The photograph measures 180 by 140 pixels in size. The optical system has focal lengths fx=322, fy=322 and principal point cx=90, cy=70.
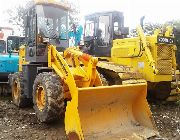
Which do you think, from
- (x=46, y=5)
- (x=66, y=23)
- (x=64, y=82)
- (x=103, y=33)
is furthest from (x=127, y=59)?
(x=64, y=82)

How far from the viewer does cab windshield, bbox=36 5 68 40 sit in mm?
7520

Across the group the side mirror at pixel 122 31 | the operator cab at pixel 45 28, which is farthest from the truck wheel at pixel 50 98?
the side mirror at pixel 122 31

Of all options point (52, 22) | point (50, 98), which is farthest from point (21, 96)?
point (50, 98)

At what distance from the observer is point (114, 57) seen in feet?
32.3

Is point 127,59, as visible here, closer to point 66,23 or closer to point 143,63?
point 143,63

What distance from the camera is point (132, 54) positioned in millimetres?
9102

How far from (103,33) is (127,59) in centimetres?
140

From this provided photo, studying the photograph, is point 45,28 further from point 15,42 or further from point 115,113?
point 15,42

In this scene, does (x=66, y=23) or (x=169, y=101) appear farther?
(x=169, y=101)

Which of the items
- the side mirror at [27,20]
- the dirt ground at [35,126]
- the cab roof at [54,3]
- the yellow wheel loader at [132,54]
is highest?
the cab roof at [54,3]

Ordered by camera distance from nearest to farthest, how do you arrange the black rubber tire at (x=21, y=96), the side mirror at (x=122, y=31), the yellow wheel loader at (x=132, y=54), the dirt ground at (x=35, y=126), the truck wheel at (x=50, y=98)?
the dirt ground at (x=35, y=126) < the truck wheel at (x=50, y=98) < the black rubber tire at (x=21, y=96) < the yellow wheel loader at (x=132, y=54) < the side mirror at (x=122, y=31)

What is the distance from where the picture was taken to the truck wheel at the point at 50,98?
6086mm

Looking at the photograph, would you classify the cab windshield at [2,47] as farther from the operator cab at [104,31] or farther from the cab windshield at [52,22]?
the cab windshield at [52,22]

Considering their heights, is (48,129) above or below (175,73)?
below
